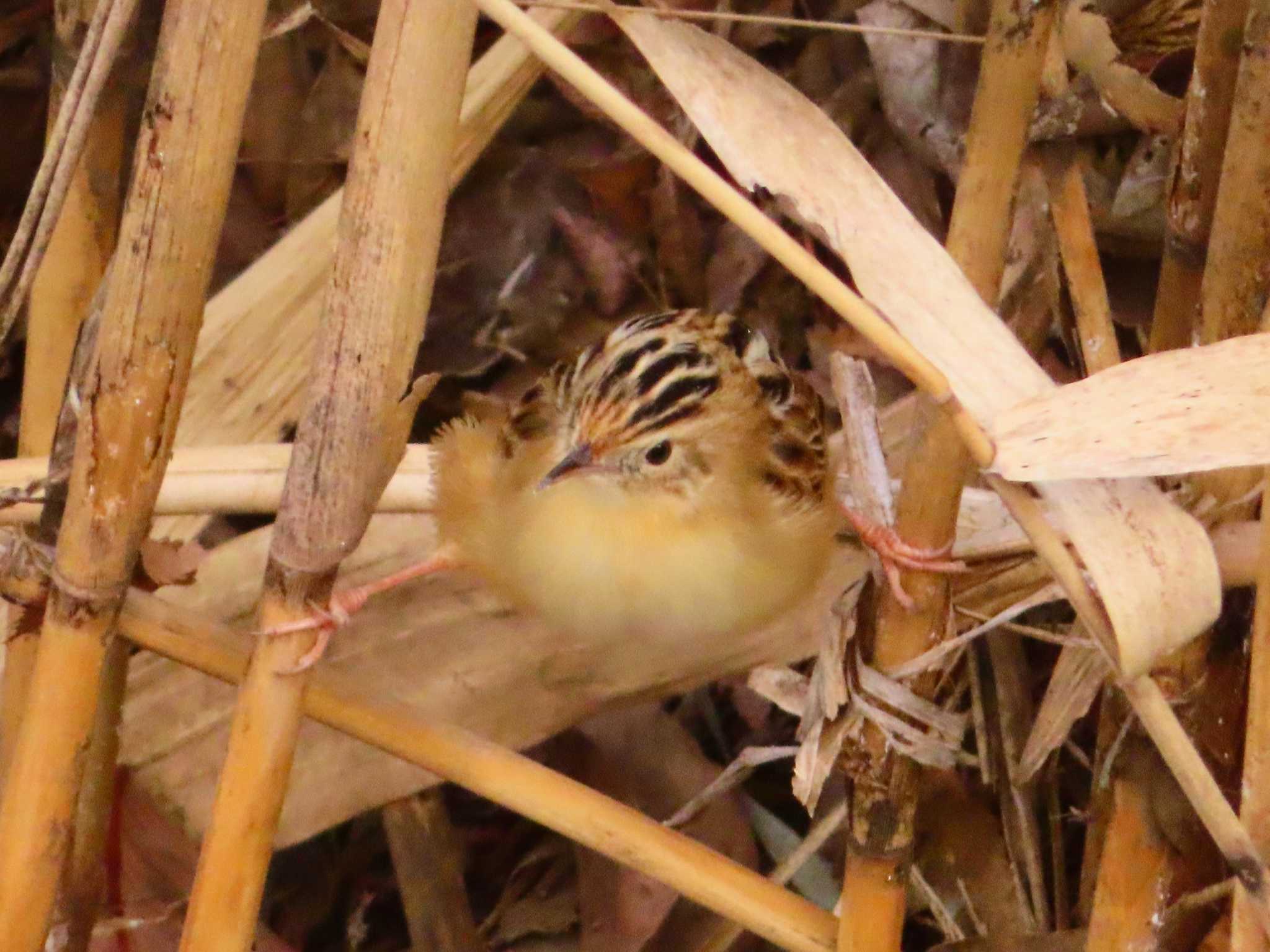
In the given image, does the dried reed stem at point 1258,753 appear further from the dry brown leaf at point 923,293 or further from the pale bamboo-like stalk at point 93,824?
the pale bamboo-like stalk at point 93,824

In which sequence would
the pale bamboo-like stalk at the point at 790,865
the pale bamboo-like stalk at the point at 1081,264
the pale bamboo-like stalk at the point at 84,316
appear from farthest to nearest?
the pale bamboo-like stalk at the point at 790,865 < the pale bamboo-like stalk at the point at 84,316 < the pale bamboo-like stalk at the point at 1081,264

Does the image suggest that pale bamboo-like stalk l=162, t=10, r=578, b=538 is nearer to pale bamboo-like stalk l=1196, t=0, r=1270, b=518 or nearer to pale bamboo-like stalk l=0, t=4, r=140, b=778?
pale bamboo-like stalk l=0, t=4, r=140, b=778

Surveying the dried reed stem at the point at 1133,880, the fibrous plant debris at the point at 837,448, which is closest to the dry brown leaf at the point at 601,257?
the fibrous plant debris at the point at 837,448

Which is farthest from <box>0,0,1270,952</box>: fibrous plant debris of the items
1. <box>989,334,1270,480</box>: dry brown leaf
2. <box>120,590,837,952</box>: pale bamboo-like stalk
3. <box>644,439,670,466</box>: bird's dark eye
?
<box>644,439,670,466</box>: bird's dark eye

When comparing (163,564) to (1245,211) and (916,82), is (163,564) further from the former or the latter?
(916,82)

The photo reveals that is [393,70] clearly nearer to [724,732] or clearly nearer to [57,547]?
[57,547]

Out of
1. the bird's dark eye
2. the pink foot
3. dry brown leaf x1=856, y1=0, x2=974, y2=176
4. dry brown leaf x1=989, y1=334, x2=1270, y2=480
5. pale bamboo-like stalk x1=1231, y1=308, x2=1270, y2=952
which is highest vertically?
dry brown leaf x1=856, y1=0, x2=974, y2=176

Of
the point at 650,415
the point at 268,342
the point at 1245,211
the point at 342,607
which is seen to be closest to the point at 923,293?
the point at 1245,211
